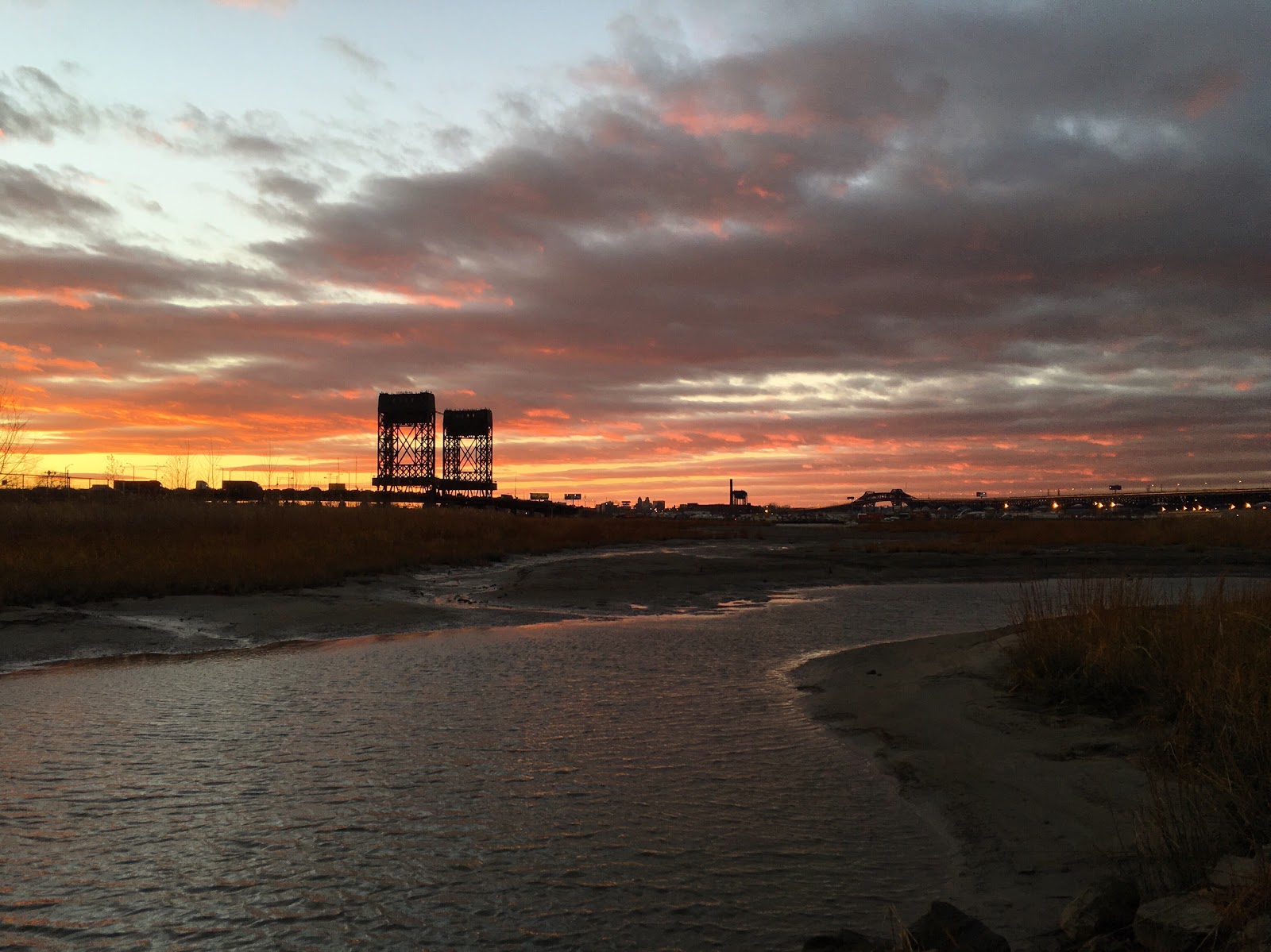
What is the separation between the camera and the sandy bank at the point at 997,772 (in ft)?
15.5

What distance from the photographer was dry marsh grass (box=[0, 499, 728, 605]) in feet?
56.9

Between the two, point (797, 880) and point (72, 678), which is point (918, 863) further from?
point (72, 678)

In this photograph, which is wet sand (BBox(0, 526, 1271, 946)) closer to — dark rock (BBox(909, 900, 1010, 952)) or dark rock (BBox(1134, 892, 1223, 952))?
dark rock (BBox(909, 900, 1010, 952))

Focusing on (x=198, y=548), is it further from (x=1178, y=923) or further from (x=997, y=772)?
(x=1178, y=923)

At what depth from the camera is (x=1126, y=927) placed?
3686 mm

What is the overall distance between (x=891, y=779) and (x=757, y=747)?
122 cm

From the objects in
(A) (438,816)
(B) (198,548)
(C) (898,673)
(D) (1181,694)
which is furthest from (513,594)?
(D) (1181,694)

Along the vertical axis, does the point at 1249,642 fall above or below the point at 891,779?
above

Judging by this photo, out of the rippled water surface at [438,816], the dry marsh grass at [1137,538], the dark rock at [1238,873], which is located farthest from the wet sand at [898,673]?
the dry marsh grass at [1137,538]

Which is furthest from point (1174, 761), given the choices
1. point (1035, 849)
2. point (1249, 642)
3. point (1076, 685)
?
point (1076, 685)

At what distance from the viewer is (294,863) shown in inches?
197

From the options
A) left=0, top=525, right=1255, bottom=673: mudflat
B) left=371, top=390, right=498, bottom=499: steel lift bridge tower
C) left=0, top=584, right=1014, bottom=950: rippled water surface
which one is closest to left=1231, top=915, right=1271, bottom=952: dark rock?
left=0, top=584, right=1014, bottom=950: rippled water surface

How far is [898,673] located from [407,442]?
11273 centimetres

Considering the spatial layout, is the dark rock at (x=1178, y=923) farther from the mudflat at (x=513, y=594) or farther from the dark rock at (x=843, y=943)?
the mudflat at (x=513, y=594)
